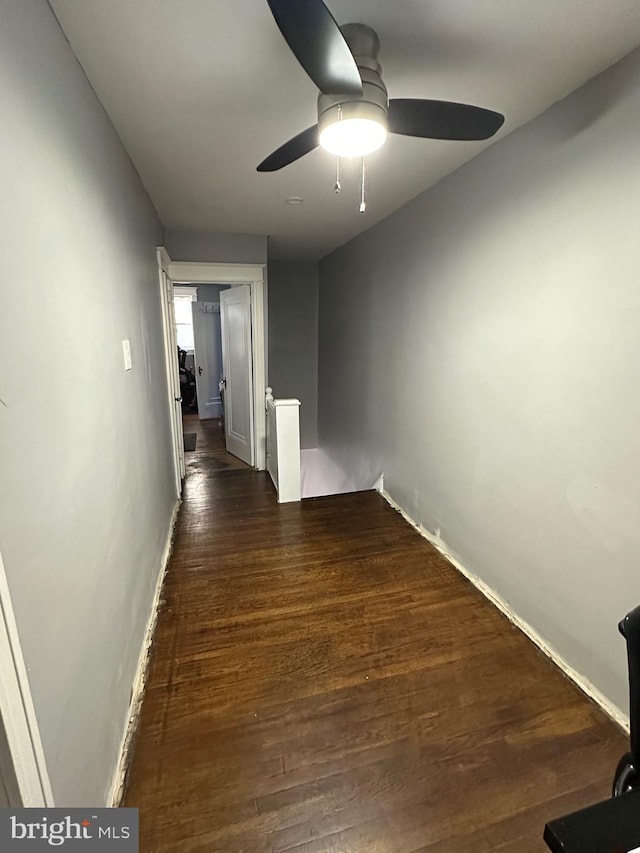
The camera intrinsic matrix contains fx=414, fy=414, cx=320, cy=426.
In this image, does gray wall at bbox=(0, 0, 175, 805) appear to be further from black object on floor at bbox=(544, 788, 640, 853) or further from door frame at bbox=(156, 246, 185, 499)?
door frame at bbox=(156, 246, 185, 499)

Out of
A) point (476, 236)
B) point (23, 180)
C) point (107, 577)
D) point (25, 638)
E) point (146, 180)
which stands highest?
point (146, 180)

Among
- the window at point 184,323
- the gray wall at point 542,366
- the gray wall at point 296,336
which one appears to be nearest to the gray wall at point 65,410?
the gray wall at point 542,366

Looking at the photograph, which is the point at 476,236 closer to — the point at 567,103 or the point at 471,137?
the point at 567,103

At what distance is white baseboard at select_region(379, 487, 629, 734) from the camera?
66.4 inches

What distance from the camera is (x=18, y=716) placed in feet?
2.60

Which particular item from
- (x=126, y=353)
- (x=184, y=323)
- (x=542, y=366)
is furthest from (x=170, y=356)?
(x=184, y=323)

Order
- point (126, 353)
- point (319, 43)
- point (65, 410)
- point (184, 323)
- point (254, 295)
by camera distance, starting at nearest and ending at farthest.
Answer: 1. point (319, 43)
2. point (65, 410)
3. point (126, 353)
4. point (254, 295)
5. point (184, 323)

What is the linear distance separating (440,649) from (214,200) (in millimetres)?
3160

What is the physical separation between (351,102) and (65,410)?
1.28 meters

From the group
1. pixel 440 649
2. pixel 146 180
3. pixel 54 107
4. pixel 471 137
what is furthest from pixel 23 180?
pixel 440 649

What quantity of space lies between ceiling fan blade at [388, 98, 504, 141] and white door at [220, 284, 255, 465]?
9.74 feet

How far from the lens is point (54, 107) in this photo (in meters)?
1.21

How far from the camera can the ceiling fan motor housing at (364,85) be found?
4.28 feet

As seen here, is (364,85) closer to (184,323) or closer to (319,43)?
(319,43)
